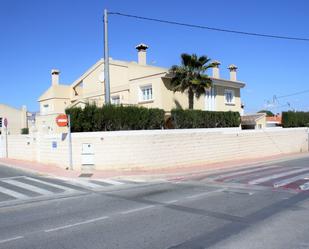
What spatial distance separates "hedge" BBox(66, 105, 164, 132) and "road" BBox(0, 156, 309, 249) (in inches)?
204

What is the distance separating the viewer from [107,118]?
776 inches

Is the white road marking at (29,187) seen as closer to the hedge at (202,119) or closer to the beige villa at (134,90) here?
the beige villa at (134,90)

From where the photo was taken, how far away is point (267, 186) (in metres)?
13.0

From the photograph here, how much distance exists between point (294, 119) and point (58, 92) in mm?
22877

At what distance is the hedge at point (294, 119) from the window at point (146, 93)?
14438 mm

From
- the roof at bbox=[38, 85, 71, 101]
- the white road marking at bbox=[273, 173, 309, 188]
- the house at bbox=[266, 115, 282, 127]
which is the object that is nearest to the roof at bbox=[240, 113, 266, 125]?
the house at bbox=[266, 115, 282, 127]

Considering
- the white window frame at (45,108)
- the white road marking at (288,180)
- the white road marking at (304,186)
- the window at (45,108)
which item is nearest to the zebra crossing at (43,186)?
the white road marking at (288,180)

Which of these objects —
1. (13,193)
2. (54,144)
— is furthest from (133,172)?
(13,193)

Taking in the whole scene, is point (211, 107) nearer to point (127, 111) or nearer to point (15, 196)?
point (127, 111)

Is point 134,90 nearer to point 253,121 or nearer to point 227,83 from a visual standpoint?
point 227,83

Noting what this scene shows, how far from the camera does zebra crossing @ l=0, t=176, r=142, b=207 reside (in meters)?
12.4

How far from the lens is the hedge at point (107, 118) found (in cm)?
1953

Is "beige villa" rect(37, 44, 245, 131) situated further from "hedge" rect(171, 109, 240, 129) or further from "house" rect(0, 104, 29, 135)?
"house" rect(0, 104, 29, 135)

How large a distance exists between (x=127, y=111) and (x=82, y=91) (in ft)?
59.9
